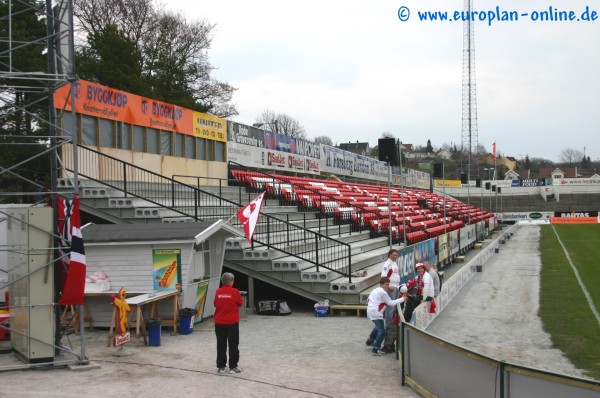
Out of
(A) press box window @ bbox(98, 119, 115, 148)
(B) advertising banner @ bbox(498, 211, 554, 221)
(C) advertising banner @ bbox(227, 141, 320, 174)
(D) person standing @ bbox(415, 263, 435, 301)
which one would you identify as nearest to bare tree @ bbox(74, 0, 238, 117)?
(C) advertising banner @ bbox(227, 141, 320, 174)

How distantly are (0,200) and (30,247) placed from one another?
1456 centimetres

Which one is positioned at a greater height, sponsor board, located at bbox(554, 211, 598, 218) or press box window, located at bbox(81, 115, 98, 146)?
press box window, located at bbox(81, 115, 98, 146)

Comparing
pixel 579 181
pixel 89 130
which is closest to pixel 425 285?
pixel 89 130

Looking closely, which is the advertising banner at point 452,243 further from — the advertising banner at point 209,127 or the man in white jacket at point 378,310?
the man in white jacket at point 378,310

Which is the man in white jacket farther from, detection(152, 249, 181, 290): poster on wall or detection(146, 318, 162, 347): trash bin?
detection(152, 249, 181, 290): poster on wall

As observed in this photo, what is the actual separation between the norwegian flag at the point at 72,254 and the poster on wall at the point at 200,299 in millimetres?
4308

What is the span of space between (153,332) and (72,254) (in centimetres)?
272

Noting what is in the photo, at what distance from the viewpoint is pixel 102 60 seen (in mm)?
35625

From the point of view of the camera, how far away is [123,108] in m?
20.8

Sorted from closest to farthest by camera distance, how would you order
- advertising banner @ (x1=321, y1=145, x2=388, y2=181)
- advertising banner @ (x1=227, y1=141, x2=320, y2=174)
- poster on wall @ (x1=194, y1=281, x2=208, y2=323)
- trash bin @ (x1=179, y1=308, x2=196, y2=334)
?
1. trash bin @ (x1=179, y1=308, x2=196, y2=334)
2. poster on wall @ (x1=194, y1=281, x2=208, y2=323)
3. advertising banner @ (x1=227, y1=141, x2=320, y2=174)
4. advertising banner @ (x1=321, y1=145, x2=388, y2=181)

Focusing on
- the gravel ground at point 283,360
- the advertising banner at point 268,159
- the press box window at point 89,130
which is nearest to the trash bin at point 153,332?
the gravel ground at point 283,360

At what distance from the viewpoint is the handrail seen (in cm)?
1769

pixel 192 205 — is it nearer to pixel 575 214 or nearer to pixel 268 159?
pixel 268 159

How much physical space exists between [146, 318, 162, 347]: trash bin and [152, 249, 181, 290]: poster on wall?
1703 mm
